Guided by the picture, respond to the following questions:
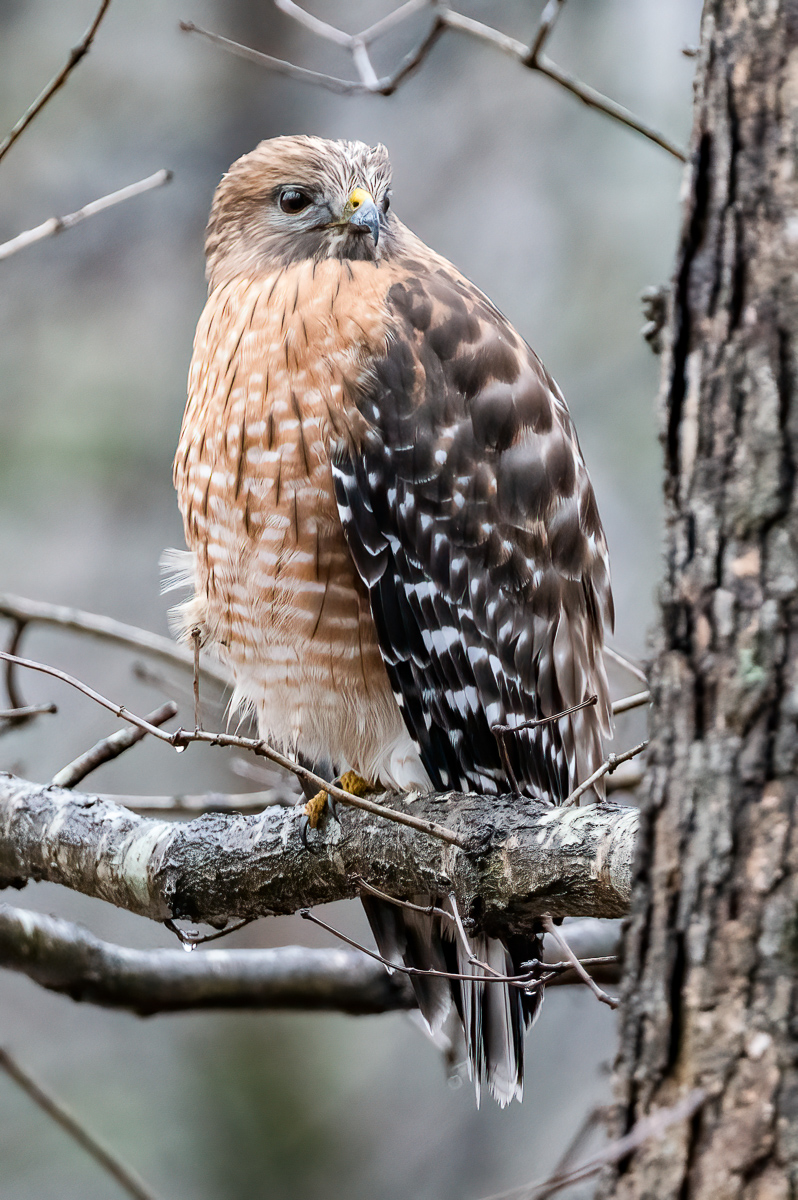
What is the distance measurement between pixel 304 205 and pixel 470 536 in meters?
0.98

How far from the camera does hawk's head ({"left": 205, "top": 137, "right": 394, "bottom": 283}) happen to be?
2824 mm

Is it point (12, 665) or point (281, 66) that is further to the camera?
point (12, 665)

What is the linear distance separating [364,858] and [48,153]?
21.4 feet

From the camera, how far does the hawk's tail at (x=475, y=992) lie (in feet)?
8.43

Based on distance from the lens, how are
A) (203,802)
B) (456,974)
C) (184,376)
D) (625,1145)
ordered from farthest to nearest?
1. (184,376)
2. (203,802)
3. (456,974)
4. (625,1145)

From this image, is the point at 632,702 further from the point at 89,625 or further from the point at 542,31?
the point at 89,625

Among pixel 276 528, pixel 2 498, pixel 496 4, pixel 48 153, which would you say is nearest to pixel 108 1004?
pixel 276 528

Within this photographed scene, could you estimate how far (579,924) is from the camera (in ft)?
9.98

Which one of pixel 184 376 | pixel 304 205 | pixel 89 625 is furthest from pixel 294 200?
pixel 184 376

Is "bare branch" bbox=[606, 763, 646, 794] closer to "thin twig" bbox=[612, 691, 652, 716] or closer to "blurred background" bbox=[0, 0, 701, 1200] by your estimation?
"thin twig" bbox=[612, 691, 652, 716]

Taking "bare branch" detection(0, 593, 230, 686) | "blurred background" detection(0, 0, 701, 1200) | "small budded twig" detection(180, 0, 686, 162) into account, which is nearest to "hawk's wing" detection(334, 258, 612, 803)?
"small budded twig" detection(180, 0, 686, 162)

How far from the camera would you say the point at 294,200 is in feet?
9.63

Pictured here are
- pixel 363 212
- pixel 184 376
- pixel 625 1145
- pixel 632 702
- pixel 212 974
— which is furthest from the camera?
pixel 184 376

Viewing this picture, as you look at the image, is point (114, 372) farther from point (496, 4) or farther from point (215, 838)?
point (215, 838)
